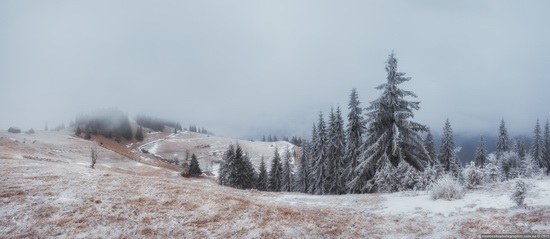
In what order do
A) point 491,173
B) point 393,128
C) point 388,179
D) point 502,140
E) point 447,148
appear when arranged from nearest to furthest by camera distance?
1. point 491,173
2. point 388,179
3. point 393,128
4. point 447,148
5. point 502,140

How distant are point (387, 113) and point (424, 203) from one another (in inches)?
437

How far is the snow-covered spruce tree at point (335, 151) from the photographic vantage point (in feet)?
130

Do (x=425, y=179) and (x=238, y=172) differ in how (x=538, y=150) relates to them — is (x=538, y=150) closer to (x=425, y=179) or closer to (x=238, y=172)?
(x=238, y=172)

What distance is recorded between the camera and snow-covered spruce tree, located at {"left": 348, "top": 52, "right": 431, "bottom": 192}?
21469 millimetres

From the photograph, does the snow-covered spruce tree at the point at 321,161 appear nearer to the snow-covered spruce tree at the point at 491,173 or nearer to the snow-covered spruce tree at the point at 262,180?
the snow-covered spruce tree at the point at 262,180

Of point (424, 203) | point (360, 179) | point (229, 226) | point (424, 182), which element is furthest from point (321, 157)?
point (229, 226)

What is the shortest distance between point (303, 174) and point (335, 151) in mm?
18140

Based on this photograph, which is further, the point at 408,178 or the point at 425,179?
the point at 408,178

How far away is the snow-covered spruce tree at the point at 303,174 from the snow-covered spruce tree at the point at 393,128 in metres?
33.6

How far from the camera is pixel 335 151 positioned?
4019 cm

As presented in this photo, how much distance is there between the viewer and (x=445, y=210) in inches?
422

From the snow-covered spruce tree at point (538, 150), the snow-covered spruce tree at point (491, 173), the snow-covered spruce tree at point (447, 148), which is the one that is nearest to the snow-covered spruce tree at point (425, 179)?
the snow-covered spruce tree at point (491, 173)

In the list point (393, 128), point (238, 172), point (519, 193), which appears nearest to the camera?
point (519, 193)

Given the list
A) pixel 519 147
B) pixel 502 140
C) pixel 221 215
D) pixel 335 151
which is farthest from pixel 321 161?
pixel 519 147
